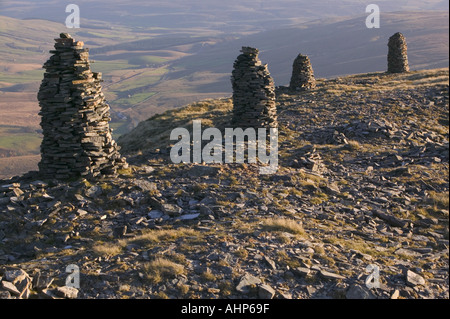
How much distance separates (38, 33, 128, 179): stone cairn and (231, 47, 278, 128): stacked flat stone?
1010cm

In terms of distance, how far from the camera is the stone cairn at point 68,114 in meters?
15.7

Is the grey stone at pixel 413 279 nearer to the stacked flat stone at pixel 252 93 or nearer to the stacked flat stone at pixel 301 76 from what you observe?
the stacked flat stone at pixel 252 93

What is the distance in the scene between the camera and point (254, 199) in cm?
1481

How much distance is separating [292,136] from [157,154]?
810 centimetres

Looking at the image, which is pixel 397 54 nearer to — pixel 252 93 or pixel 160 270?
pixel 252 93

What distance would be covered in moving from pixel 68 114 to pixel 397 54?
3798cm

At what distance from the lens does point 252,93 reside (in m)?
24.1

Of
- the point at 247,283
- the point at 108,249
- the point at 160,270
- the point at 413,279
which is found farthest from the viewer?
the point at 108,249

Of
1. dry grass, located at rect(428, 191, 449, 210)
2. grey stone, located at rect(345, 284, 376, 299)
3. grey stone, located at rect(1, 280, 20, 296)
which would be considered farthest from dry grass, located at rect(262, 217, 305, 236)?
grey stone, located at rect(1, 280, 20, 296)

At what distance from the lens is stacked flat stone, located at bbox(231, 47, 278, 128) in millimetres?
24125

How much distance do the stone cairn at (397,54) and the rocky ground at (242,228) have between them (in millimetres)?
24303

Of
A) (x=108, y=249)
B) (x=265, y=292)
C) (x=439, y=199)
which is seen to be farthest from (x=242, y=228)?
(x=439, y=199)

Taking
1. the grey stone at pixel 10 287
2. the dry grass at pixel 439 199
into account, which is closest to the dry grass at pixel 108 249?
the grey stone at pixel 10 287

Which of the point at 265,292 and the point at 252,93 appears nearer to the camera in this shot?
the point at 265,292
